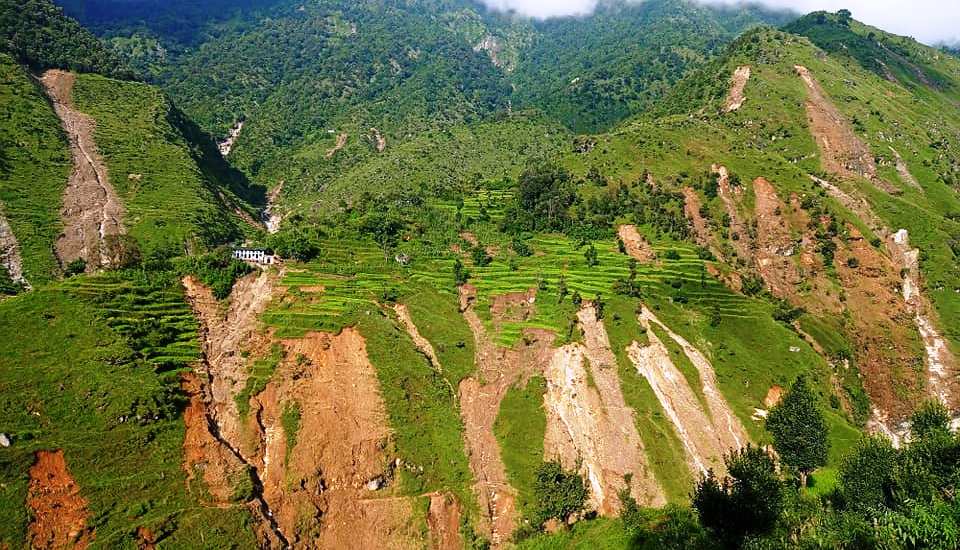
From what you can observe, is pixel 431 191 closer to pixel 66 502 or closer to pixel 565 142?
pixel 565 142

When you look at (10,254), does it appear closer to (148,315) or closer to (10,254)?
(10,254)

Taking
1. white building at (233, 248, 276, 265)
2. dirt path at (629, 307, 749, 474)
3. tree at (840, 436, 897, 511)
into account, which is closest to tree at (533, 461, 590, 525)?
dirt path at (629, 307, 749, 474)

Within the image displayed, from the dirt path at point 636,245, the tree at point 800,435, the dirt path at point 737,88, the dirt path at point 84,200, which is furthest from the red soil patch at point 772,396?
the dirt path at point 737,88

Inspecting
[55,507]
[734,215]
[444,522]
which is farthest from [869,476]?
[734,215]

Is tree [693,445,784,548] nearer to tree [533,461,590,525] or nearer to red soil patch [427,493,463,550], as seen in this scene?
tree [533,461,590,525]

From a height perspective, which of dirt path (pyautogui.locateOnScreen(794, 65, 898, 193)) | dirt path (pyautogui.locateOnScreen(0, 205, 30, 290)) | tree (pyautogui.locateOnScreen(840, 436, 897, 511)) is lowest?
dirt path (pyautogui.locateOnScreen(0, 205, 30, 290))

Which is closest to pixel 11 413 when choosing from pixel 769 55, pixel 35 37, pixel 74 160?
pixel 74 160

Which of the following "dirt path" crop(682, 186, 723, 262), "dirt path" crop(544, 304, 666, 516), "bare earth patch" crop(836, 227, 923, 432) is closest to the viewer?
"dirt path" crop(544, 304, 666, 516)
